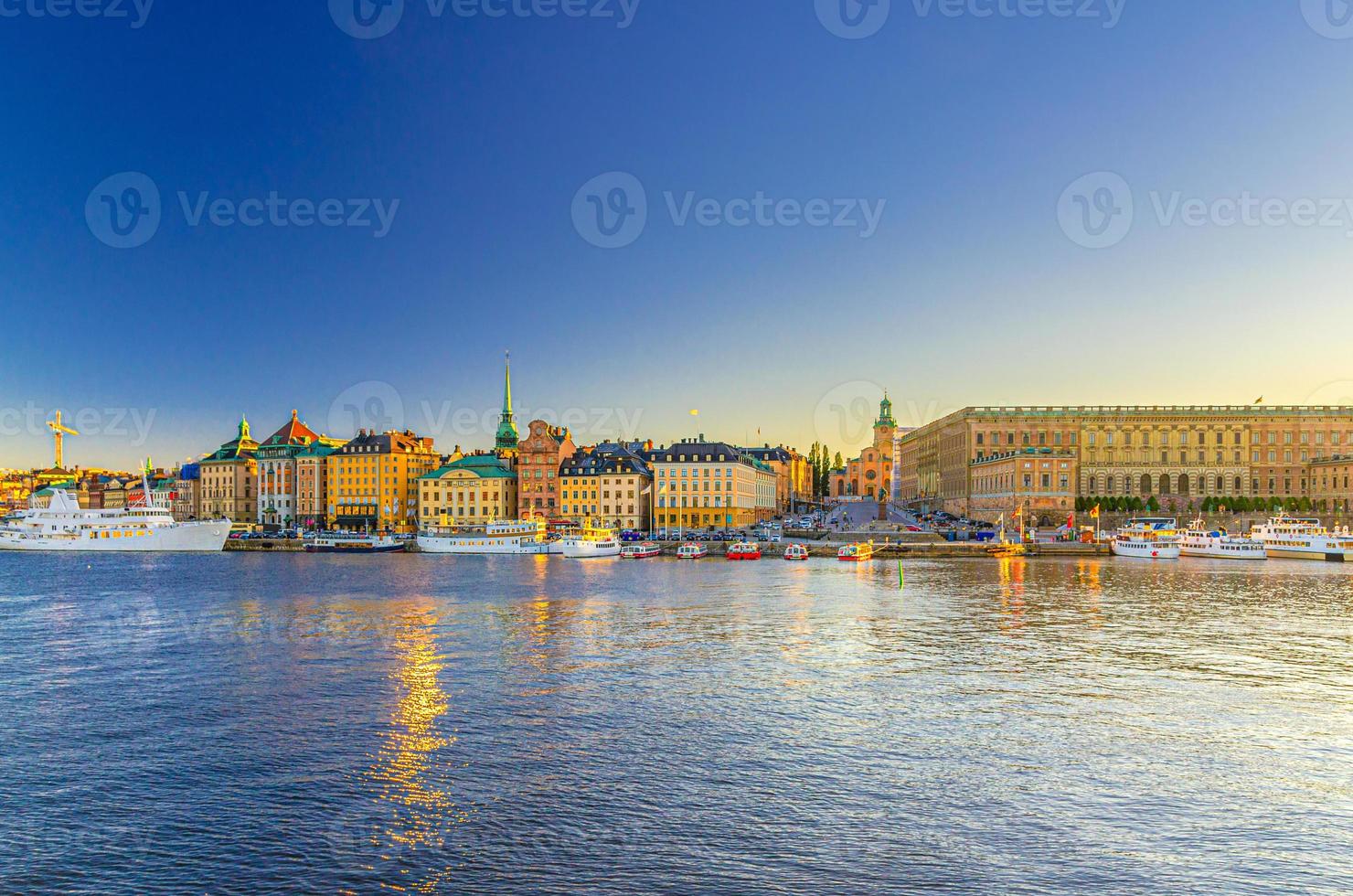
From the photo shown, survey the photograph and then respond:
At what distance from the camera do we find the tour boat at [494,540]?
358 feet

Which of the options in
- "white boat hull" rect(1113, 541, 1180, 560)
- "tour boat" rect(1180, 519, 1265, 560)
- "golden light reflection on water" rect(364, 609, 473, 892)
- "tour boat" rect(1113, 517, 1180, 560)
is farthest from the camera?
"tour boat" rect(1113, 517, 1180, 560)

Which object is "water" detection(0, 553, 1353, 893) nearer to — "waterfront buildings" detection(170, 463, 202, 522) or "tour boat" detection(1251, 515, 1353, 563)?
"tour boat" detection(1251, 515, 1353, 563)

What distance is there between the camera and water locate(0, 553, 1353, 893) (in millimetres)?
15633

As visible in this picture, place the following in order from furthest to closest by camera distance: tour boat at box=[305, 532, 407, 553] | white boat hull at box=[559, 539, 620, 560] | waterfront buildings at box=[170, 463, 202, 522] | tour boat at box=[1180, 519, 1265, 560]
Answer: waterfront buildings at box=[170, 463, 202, 522]
tour boat at box=[305, 532, 407, 553]
white boat hull at box=[559, 539, 620, 560]
tour boat at box=[1180, 519, 1265, 560]

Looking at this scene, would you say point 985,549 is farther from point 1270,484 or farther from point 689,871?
point 689,871

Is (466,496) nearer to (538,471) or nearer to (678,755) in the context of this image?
(538,471)

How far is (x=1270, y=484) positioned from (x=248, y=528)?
463 ft

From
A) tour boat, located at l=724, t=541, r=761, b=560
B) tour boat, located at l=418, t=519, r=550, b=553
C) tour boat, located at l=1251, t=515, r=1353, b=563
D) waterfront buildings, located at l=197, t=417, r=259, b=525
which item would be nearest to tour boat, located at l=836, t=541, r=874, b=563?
tour boat, located at l=724, t=541, r=761, b=560

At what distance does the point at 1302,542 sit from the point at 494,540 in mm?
81791

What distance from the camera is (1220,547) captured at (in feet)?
313

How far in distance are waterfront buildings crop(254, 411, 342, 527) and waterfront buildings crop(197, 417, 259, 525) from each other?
2.97m

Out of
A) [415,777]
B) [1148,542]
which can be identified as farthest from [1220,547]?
[415,777]

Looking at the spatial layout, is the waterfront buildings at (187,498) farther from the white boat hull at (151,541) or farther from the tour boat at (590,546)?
the tour boat at (590,546)

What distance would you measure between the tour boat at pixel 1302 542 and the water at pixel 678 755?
5499 cm
